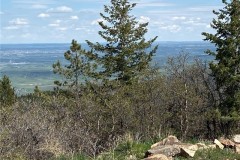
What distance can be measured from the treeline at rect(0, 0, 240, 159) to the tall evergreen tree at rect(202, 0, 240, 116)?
70 mm

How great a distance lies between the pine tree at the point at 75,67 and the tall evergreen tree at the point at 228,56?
1180 cm

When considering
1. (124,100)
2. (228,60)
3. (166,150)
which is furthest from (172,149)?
(228,60)

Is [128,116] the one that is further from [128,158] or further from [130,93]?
[128,158]

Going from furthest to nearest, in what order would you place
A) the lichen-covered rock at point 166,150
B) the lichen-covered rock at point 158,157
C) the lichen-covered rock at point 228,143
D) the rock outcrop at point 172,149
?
the lichen-covered rock at point 228,143 < the lichen-covered rock at point 166,150 < the rock outcrop at point 172,149 < the lichen-covered rock at point 158,157

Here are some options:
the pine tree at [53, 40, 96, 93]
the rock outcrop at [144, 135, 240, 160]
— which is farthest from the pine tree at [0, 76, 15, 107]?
the rock outcrop at [144, 135, 240, 160]

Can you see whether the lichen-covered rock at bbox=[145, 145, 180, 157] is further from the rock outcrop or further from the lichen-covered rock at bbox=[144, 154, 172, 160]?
the lichen-covered rock at bbox=[144, 154, 172, 160]

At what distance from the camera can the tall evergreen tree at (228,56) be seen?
98.9ft

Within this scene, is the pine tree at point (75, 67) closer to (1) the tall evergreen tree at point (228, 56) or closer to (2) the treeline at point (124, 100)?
(2) the treeline at point (124, 100)

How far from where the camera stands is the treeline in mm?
14078

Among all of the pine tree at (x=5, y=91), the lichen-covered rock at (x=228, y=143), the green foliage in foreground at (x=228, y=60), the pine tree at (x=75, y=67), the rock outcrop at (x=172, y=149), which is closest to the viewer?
the rock outcrop at (x=172, y=149)

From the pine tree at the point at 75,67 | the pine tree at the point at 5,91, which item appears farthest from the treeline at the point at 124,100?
the pine tree at the point at 5,91

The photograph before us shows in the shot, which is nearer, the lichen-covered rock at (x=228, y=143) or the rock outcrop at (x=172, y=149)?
the rock outcrop at (x=172, y=149)

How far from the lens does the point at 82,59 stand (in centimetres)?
3891

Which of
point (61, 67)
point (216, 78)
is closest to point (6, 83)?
point (61, 67)
